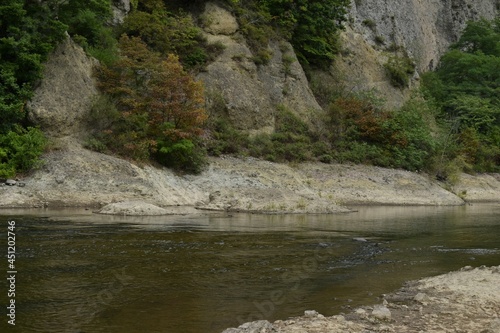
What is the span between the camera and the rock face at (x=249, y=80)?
122ft

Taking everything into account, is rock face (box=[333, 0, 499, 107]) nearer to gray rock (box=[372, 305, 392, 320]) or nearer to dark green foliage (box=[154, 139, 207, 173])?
dark green foliage (box=[154, 139, 207, 173])

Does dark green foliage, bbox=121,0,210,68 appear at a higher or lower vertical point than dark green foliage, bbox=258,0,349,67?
lower

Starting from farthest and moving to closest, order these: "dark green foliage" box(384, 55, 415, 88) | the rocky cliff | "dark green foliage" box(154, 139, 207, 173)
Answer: "dark green foliage" box(384, 55, 415, 88), "dark green foliage" box(154, 139, 207, 173), the rocky cliff

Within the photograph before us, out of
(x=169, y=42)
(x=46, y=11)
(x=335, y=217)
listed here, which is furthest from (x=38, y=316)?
(x=169, y=42)

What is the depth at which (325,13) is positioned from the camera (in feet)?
154

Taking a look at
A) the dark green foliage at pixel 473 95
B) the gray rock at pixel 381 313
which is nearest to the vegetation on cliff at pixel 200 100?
the dark green foliage at pixel 473 95

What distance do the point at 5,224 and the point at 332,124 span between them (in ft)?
94.8

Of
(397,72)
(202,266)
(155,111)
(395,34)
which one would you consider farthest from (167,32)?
(395,34)

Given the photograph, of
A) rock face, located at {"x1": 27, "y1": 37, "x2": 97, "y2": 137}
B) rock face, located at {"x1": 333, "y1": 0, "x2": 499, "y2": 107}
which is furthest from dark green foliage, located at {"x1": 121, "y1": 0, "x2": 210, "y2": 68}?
rock face, located at {"x1": 333, "y1": 0, "x2": 499, "y2": 107}

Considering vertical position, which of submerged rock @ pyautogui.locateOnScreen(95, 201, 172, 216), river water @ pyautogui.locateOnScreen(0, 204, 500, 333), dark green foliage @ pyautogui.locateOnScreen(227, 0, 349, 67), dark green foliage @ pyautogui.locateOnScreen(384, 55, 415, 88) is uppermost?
dark green foliage @ pyautogui.locateOnScreen(227, 0, 349, 67)

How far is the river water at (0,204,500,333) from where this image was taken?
8000 millimetres

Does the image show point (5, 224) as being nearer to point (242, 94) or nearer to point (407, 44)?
point (242, 94)

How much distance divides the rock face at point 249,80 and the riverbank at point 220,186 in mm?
5106

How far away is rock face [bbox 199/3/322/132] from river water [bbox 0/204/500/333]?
57.8ft
